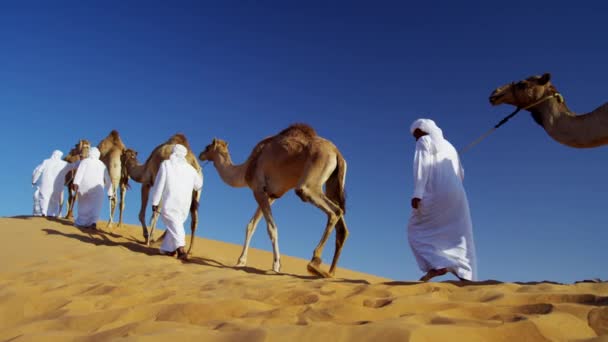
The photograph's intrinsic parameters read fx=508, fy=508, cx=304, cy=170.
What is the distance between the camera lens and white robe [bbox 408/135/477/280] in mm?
5840

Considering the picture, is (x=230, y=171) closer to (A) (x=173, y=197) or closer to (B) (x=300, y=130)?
(A) (x=173, y=197)

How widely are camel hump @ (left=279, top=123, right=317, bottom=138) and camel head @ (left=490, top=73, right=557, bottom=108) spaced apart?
3.34 m

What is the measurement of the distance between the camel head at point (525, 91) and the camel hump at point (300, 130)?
3.34 meters

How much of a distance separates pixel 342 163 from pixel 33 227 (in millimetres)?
7035

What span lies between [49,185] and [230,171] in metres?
7.10

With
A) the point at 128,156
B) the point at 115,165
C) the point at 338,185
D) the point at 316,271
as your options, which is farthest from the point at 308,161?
the point at 115,165

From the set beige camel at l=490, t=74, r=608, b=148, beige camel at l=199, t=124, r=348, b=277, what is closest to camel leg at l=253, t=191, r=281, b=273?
beige camel at l=199, t=124, r=348, b=277

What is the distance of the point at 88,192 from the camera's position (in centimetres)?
1202

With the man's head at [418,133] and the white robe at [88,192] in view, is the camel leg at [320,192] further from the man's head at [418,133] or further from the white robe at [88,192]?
the white robe at [88,192]

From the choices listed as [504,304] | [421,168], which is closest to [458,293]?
[504,304]

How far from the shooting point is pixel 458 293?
13.4ft

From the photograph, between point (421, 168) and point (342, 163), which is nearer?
point (421, 168)

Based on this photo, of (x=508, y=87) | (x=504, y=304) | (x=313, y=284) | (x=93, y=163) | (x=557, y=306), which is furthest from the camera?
(x=93, y=163)

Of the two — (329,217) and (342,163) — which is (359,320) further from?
(342,163)
